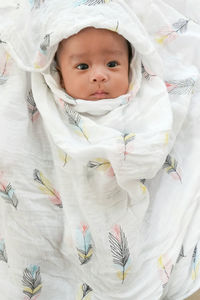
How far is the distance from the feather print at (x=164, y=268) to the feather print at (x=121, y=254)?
0.08m

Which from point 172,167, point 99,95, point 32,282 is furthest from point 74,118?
point 32,282

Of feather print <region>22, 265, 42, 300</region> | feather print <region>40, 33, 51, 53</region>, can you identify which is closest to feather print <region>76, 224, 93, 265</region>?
feather print <region>22, 265, 42, 300</region>

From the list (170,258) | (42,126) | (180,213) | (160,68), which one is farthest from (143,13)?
(170,258)

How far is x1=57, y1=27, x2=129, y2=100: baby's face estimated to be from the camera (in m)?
0.98

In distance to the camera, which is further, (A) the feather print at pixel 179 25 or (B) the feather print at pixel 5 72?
(A) the feather print at pixel 179 25

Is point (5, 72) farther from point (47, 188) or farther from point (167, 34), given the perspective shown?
point (167, 34)

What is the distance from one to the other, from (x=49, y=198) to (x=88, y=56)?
348mm

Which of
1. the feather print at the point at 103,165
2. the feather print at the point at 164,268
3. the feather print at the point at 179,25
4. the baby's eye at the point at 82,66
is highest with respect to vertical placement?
the feather print at the point at 179,25

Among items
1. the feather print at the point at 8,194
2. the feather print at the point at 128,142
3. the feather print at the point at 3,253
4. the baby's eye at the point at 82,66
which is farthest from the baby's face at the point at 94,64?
the feather print at the point at 3,253

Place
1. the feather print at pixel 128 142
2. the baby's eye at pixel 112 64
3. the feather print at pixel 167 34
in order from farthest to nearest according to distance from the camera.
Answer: the feather print at pixel 167 34 < the baby's eye at pixel 112 64 < the feather print at pixel 128 142

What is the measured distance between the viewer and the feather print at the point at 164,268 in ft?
3.12

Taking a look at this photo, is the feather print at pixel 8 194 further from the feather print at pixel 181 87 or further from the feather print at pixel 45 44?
the feather print at pixel 181 87

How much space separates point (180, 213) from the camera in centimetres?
102

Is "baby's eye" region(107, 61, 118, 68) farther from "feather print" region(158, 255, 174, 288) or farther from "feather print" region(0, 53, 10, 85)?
"feather print" region(158, 255, 174, 288)
